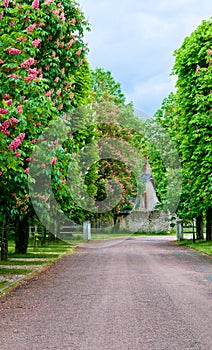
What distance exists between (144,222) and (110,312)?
5385cm

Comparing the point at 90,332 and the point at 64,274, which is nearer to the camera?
the point at 90,332

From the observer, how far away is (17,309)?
10344 millimetres

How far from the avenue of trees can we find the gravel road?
310 centimetres

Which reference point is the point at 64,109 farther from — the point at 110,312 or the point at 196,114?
the point at 110,312

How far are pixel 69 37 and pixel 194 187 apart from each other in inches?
526

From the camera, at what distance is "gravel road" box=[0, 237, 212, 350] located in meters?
7.51

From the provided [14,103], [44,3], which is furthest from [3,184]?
[44,3]

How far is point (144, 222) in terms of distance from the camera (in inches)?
2491

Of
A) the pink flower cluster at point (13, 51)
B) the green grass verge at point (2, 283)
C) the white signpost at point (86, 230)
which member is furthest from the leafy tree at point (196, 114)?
the pink flower cluster at point (13, 51)

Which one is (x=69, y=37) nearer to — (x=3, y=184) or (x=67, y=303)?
(x=3, y=184)

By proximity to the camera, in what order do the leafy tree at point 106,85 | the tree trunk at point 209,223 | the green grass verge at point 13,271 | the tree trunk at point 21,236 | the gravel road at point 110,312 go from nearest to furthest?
the gravel road at point 110,312 → the green grass verge at point 13,271 → the tree trunk at point 21,236 → the tree trunk at point 209,223 → the leafy tree at point 106,85

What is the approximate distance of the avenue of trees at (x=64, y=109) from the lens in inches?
499

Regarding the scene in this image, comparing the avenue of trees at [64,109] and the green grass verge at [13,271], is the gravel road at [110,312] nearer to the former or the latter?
the green grass verge at [13,271]

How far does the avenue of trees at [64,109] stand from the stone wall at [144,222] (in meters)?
9.19
